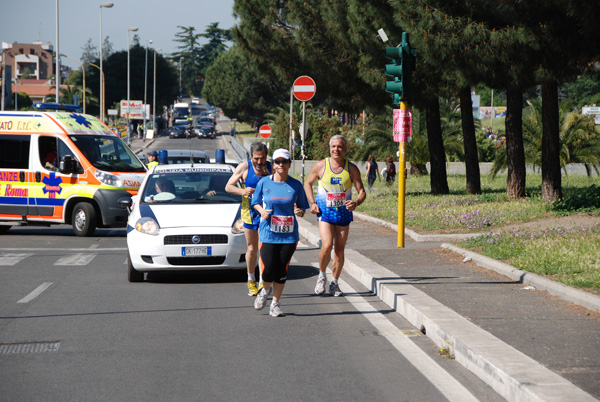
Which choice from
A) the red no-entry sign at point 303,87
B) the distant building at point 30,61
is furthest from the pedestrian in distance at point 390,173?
the distant building at point 30,61

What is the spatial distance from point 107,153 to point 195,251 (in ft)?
29.6

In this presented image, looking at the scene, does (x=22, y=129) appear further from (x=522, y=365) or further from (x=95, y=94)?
(x=95, y=94)

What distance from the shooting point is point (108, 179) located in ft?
61.8

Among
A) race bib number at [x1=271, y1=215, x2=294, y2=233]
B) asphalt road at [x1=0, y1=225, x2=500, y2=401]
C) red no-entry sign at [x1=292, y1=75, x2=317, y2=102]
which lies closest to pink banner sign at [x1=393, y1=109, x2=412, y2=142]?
asphalt road at [x1=0, y1=225, x2=500, y2=401]

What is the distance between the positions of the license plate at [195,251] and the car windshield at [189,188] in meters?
1.23

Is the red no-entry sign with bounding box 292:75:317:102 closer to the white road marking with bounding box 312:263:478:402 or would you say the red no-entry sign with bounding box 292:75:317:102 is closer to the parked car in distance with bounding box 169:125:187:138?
the white road marking with bounding box 312:263:478:402

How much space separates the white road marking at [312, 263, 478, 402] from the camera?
606 cm

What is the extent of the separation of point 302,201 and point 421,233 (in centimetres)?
851

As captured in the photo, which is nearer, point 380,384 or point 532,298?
point 380,384

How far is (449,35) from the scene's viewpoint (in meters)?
18.1

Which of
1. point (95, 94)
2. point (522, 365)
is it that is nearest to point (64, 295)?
point (522, 365)

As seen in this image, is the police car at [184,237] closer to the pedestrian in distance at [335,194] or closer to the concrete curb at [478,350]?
Result: the pedestrian in distance at [335,194]

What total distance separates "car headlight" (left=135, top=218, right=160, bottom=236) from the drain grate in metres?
3.78

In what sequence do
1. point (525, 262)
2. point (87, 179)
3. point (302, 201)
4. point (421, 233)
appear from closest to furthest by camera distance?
point (302, 201) < point (525, 262) < point (421, 233) < point (87, 179)
